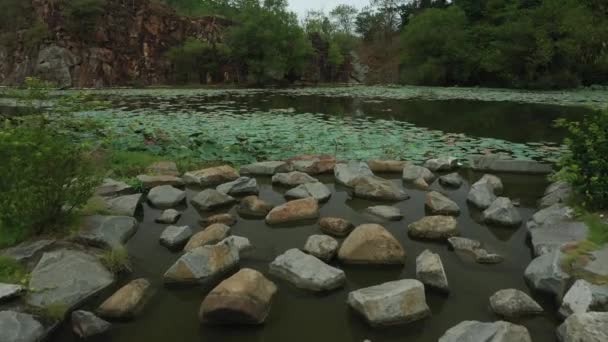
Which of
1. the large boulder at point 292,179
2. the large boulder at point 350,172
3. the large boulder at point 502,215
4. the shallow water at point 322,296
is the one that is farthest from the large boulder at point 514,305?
the large boulder at point 292,179

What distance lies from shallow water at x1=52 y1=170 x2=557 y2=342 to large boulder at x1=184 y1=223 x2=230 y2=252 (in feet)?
0.71

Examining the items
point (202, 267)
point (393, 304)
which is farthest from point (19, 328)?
point (393, 304)

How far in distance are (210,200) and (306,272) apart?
2469 mm

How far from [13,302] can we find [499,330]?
3784mm

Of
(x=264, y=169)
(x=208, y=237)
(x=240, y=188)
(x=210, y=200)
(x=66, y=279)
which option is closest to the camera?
(x=66, y=279)

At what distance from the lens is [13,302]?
3.13 meters

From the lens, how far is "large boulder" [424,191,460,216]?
5.27 meters

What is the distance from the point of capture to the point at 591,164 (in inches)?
169

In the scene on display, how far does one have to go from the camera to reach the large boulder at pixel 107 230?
13.5 ft

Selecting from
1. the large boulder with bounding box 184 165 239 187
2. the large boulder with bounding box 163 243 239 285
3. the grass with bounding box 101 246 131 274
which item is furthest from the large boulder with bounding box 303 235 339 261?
the large boulder with bounding box 184 165 239 187

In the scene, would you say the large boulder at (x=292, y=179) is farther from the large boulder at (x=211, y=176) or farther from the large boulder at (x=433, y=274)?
the large boulder at (x=433, y=274)

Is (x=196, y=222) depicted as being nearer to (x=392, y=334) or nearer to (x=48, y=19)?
(x=392, y=334)

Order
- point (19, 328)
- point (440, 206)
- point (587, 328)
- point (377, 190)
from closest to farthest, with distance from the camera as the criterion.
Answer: point (587, 328), point (19, 328), point (440, 206), point (377, 190)

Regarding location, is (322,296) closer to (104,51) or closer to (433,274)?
(433,274)
